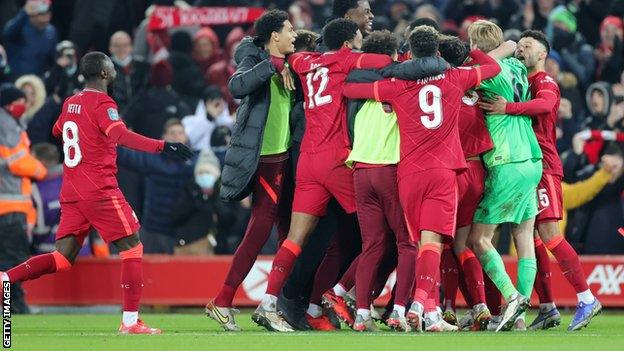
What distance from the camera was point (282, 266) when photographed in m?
11.8

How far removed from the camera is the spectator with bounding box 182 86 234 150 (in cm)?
1831

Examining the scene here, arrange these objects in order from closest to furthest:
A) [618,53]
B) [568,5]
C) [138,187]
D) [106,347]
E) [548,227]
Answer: [106,347], [548,227], [138,187], [618,53], [568,5]

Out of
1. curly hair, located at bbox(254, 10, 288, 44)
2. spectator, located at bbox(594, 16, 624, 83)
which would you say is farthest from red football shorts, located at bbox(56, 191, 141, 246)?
spectator, located at bbox(594, 16, 624, 83)

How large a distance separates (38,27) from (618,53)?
24.4ft

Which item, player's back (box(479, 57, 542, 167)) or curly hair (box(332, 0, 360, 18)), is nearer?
player's back (box(479, 57, 542, 167))

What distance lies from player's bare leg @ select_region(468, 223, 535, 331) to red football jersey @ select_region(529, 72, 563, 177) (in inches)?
30.1

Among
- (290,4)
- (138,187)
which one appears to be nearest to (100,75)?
(138,187)

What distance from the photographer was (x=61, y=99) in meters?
18.3

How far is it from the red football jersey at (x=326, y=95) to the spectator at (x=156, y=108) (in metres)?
6.64

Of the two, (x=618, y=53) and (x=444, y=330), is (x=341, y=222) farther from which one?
(x=618, y=53)

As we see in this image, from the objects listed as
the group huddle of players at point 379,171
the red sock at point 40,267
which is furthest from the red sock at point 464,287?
the red sock at point 40,267

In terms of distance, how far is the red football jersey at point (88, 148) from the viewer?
11.6 m

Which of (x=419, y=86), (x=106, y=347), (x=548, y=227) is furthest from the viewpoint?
(x=548, y=227)

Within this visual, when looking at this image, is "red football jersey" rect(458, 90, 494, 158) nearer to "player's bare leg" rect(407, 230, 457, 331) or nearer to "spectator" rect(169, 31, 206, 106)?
"player's bare leg" rect(407, 230, 457, 331)
